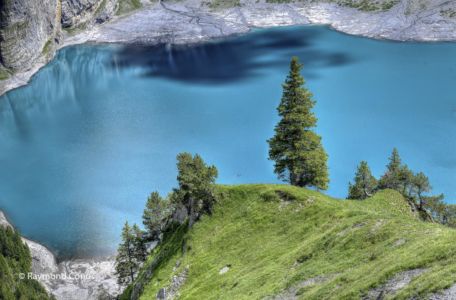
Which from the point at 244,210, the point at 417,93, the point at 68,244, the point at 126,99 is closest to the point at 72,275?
the point at 68,244

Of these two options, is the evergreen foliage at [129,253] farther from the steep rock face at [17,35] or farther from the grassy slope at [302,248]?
the steep rock face at [17,35]

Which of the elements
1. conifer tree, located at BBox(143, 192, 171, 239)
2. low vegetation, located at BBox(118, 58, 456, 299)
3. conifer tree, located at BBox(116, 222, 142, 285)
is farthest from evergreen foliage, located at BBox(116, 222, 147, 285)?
conifer tree, located at BBox(143, 192, 171, 239)

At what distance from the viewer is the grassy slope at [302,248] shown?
25648 millimetres

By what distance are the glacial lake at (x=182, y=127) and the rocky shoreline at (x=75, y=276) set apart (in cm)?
266

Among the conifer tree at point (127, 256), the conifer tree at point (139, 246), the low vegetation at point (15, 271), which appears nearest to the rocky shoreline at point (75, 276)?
the low vegetation at point (15, 271)

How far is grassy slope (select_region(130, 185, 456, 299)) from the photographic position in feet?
84.1

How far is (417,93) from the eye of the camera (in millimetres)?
137500

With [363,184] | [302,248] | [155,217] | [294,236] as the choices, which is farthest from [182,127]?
[302,248]

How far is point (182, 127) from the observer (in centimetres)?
12681

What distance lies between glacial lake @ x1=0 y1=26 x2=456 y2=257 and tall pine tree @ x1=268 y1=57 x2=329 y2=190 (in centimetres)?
3210

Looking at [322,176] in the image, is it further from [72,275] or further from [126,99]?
[126,99]

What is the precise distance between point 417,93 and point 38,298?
366 ft

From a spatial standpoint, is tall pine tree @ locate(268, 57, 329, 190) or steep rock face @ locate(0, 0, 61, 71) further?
steep rock face @ locate(0, 0, 61, 71)

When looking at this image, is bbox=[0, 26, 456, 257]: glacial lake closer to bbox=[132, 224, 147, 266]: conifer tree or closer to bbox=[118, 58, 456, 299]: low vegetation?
bbox=[132, 224, 147, 266]: conifer tree
